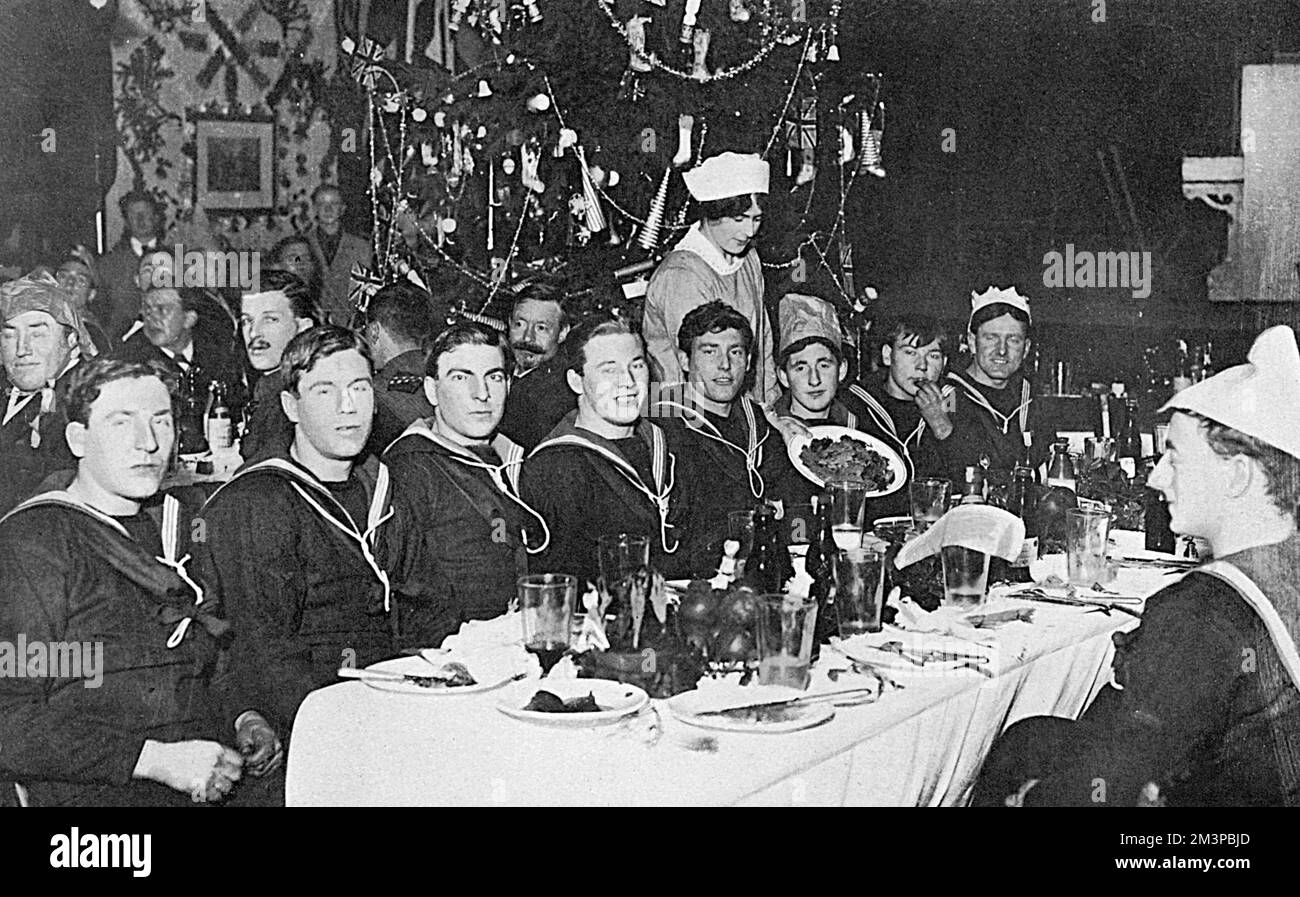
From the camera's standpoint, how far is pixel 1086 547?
2.70 metres

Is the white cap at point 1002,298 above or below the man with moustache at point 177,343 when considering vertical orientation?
above

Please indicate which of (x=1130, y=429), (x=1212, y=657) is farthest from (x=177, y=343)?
(x=1212, y=657)

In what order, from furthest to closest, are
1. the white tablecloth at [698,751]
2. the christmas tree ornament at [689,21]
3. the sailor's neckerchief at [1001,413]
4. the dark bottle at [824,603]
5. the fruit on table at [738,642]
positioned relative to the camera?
the sailor's neckerchief at [1001,413]
the christmas tree ornament at [689,21]
the dark bottle at [824,603]
the fruit on table at [738,642]
the white tablecloth at [698,751]

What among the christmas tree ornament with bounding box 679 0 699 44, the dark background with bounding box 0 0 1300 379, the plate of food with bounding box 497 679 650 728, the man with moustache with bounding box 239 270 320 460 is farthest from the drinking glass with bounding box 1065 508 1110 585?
the man with moustache with bounding box 239 270 320 460

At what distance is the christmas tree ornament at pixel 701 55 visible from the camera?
2721 mm

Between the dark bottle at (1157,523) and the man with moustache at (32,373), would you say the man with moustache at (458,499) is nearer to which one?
the man with moustache at (32,373)

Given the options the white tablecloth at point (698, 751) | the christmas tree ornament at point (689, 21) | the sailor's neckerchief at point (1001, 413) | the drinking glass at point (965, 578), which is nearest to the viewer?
the white tablecloth at point (698, 751)

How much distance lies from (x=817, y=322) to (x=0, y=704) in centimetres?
173

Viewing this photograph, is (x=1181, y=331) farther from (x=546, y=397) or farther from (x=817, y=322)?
(x=546, y=397)

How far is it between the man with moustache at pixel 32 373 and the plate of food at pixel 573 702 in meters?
1.04

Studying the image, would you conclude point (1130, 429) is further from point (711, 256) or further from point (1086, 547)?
point (711, 256)

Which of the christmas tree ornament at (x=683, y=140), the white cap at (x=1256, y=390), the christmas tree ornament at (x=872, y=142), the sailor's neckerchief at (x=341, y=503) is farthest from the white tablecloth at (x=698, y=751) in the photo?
the christmas tree ornament at (x=683, y=140)

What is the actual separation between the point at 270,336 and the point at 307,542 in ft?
1.30
